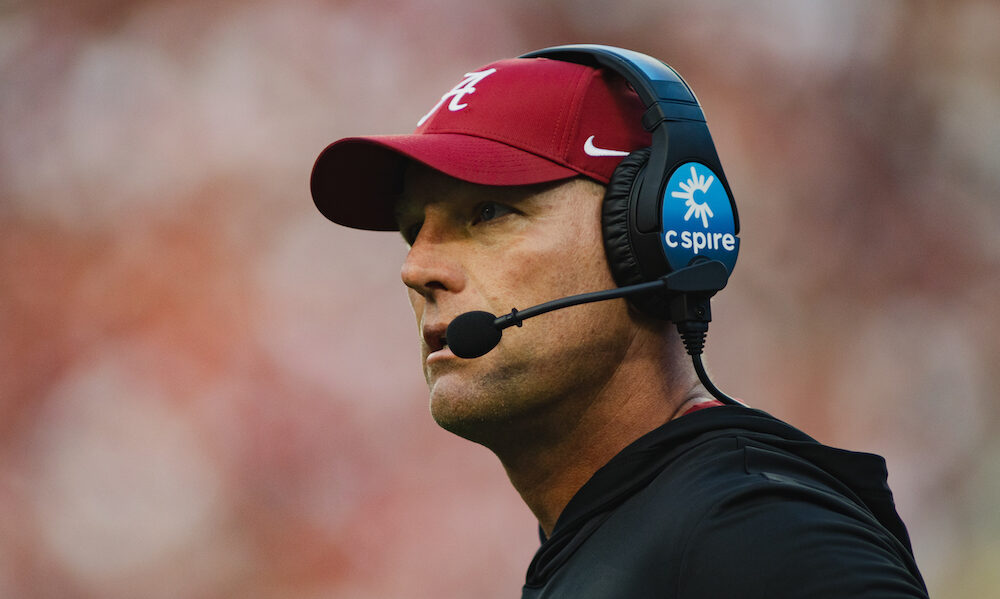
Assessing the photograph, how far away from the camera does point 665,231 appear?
1171 millimetres

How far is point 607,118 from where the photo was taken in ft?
4.13

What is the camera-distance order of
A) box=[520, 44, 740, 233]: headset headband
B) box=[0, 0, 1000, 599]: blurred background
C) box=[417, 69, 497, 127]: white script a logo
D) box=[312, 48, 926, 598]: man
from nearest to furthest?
box=[312, 48, 926, 598]: man < box=[520, 44, 740, 233]: headset headband < box=[417, 69, 497, 127]: white script a logo < box=[0, 0, 1000, 599]: blurred background

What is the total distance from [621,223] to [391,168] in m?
0.36

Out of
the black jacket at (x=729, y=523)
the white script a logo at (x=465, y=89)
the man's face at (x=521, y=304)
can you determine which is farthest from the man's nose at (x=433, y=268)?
the black jacket at (x=729, y=523)

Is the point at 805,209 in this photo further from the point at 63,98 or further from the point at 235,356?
the point at 63,98

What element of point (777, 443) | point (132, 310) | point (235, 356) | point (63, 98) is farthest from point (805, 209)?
point (777, 443)

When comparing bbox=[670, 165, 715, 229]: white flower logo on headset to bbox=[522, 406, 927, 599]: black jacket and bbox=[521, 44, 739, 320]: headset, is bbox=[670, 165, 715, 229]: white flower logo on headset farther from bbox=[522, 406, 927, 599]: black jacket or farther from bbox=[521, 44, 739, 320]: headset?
bbox=[522, 406, 927, 599]: black jacket

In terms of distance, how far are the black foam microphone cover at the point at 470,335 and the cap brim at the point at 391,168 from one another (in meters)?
0.16

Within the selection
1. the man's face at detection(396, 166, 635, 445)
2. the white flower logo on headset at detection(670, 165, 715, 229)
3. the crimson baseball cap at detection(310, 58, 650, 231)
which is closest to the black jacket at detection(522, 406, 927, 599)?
the man's face at detection(396, 166, 635, 445)

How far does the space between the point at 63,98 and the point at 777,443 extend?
124 inches

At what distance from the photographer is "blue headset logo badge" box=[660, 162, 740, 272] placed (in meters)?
1.18

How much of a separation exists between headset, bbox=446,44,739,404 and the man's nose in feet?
0.28

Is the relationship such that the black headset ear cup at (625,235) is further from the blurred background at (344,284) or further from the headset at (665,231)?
the blurred background at (344,284)

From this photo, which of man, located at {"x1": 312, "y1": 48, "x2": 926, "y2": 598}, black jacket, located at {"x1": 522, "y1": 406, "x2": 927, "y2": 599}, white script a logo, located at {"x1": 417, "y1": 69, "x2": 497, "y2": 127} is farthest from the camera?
white script a logo, located at {"x1": 417, "y1": 69, "x2": 497, "y2": 127}
